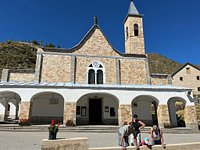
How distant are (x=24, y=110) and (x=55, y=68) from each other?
6600 millimetres

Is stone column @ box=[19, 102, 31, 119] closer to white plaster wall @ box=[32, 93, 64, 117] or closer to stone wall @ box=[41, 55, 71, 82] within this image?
white plaster wall @ box=[32, 93, 64, 117]

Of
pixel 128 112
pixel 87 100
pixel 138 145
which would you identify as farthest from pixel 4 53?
pixel 138 145

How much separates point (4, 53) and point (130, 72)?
2050 inches

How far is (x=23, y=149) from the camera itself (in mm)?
7449

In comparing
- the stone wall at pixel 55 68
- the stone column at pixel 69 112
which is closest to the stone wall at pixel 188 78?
the stone wall at pixel 55 68

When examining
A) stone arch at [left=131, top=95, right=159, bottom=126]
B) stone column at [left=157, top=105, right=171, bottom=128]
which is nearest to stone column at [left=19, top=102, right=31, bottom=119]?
stone arch at [left=131, top=95, right=159, bottom=126]

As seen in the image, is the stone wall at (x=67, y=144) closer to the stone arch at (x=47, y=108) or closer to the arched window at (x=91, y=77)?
the stone arch at (x=47, y=108)

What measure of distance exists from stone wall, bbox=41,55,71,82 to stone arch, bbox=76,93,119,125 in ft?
11.2

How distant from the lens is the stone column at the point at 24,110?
45.1ft

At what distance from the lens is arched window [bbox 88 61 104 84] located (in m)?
19.8

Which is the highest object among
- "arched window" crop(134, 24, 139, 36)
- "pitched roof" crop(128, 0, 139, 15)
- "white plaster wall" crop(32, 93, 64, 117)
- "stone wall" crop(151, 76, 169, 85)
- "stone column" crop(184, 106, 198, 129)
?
"pitched roof" crop(128, 0, 139, 15)

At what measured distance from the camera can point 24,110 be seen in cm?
1384

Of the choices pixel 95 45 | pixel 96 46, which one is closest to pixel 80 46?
pixel 95 45

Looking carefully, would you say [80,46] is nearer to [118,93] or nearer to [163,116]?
[118,93]
